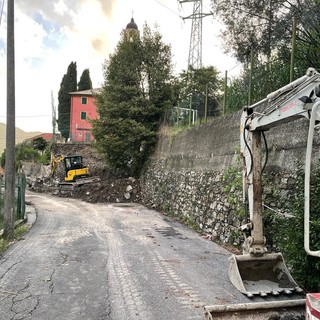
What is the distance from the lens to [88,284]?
5.44m

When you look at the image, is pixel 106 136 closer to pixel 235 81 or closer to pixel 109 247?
pixel 235 81

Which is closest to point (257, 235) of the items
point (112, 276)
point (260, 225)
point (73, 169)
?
point (260, 225)

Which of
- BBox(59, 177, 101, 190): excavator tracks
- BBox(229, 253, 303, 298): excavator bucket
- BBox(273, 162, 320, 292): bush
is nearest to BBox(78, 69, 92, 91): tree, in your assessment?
BBox(59, 177, 101, 190): excavator tracks

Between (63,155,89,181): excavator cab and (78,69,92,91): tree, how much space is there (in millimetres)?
28359

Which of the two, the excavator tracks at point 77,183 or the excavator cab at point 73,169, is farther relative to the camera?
the excavator cab at point 73,169

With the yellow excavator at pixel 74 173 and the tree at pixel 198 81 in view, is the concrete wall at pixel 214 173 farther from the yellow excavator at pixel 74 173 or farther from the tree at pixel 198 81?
the yellow excavator at pixel 74 173

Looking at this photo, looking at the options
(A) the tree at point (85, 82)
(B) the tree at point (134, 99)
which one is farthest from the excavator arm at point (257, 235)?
(A) the tree at point (85, 82)

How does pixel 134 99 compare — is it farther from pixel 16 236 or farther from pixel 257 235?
pixel 257 235

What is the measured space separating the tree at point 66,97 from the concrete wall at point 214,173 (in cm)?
3386

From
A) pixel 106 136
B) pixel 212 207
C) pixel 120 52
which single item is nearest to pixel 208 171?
pixel 212 207

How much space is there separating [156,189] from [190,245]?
9.27m

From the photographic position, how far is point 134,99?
67.4 ft

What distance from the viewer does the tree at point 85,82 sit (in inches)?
2052

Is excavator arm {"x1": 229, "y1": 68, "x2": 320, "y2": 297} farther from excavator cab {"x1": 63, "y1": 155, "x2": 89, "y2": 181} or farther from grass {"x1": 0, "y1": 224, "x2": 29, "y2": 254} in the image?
excavator cab {"x1": 63, "y1": 155, "x2": 89, "y2": 181}
